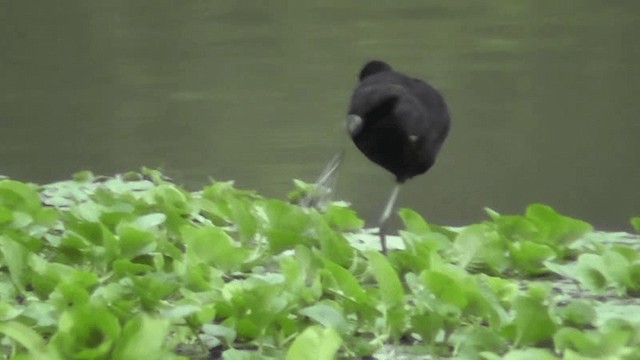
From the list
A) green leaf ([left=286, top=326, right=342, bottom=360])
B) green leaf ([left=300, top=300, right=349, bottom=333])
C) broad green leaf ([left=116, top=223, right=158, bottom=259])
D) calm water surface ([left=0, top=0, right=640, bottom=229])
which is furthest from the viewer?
calm water surface ([left=0, top=0, right=640, bottom=229])

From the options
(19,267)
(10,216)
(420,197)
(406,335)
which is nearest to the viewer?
(406,335)

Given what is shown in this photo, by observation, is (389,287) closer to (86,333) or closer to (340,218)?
(86,333)

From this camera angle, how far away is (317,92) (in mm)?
5934

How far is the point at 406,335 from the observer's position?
1775mm

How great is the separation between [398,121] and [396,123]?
0.04 ft

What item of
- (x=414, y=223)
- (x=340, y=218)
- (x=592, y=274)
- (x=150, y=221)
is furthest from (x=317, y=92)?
(x=592, y=274)

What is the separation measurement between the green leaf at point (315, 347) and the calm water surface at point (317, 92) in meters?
3.93

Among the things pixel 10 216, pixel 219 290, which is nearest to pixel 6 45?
pixel 10 216

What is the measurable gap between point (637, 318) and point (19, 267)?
981mm

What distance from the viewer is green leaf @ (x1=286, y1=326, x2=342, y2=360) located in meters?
1.49

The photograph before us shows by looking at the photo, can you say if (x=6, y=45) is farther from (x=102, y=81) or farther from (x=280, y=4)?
(x=280, y=4)

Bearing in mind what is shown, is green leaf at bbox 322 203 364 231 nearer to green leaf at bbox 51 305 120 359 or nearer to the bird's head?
the bird's head

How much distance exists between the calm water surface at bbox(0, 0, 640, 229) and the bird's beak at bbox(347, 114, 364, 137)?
2730 millimetres

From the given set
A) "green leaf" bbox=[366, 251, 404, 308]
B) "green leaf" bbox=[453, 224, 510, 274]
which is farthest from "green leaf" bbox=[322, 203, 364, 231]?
"green leaf" bbox=[366, 251, 404, 308]
